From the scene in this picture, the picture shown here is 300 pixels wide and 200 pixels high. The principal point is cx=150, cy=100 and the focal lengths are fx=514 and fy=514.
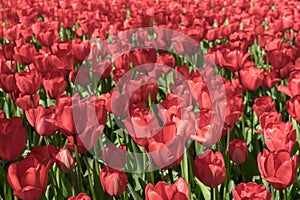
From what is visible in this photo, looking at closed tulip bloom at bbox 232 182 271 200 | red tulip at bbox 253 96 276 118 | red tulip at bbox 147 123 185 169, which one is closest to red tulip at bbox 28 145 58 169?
red tulip at bbox 147 123 185 169

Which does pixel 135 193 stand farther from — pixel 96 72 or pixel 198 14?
pixel 198 14

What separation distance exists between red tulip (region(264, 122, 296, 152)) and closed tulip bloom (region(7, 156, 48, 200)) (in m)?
0.78

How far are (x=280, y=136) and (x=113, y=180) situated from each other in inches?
23.5

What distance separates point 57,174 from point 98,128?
1.53 feet

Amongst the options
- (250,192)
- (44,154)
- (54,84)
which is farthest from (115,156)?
(54,84)

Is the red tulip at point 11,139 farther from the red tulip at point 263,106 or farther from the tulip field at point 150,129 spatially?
the red tulip at point 263,106

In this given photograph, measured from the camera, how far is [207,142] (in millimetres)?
1865

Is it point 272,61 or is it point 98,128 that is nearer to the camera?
point 98,128

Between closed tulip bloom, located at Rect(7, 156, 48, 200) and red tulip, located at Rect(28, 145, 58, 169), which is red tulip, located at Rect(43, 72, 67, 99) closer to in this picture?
red tulip, located at Rect(28, 145, 58, 169)

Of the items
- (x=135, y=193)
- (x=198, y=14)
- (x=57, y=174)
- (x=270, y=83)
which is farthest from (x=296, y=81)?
(x=198, y=14)

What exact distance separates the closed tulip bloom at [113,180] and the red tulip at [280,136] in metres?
0.52

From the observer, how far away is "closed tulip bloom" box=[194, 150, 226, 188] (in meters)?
1.66

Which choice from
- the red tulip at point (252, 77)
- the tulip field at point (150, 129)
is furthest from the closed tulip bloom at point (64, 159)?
the red tulip at point (252, 77)

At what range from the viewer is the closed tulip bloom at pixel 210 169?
1.66m
